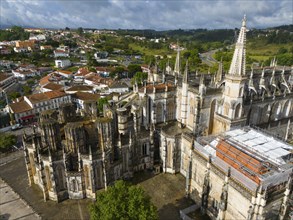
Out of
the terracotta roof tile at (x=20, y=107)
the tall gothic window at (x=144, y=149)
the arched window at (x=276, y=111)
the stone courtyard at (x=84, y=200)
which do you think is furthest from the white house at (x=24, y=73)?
the arched window at (x=276, y=111)

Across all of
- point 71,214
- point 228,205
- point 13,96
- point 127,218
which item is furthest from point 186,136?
point 13,96

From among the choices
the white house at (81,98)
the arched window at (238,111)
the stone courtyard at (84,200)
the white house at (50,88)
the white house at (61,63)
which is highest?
the arched window at (238,111)

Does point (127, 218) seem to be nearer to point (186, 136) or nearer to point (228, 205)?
point (228, 205)

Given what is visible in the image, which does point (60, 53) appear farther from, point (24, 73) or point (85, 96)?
point (85, 96)

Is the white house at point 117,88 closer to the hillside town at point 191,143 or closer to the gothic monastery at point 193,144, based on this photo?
the hillside town at point 191,143

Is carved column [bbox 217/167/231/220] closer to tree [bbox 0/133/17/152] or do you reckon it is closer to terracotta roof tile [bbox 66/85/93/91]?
tree [bbox 0/133/17/152]

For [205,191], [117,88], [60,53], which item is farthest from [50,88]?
[60,53]
